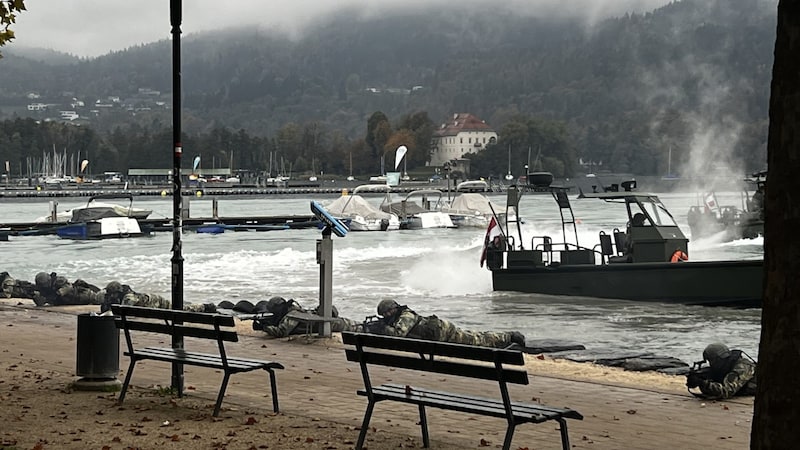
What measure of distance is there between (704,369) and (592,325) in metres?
12.5

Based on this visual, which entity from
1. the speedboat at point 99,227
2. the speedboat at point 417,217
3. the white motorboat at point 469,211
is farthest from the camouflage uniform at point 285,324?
the white motorboat at point 469,211

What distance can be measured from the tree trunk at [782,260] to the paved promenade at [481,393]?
328 cm

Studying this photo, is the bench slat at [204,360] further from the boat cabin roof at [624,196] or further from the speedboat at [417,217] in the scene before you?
the speedboat at [417,217]

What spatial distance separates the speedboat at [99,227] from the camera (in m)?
71.3

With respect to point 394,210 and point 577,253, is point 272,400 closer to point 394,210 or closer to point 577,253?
point 577,253

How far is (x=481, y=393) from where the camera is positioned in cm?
1214

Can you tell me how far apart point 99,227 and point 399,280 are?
121 feet

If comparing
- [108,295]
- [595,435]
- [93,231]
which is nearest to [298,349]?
[595,435]

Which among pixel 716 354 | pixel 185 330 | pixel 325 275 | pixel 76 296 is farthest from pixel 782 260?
pixel 76 296

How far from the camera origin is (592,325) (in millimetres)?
25094

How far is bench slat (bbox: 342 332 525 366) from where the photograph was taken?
27.0 ft

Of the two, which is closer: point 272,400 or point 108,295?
point 272,400

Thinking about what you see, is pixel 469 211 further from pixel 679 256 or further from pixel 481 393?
pixel 481 393

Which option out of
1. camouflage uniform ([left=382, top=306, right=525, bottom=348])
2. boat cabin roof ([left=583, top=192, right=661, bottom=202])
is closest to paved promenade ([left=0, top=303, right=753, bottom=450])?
camouflage uniform ([left=382, top=306, right=525, bottom=348])
